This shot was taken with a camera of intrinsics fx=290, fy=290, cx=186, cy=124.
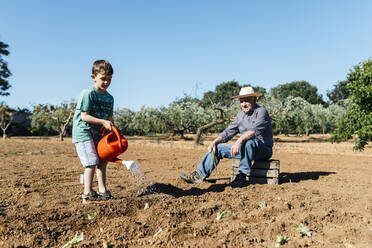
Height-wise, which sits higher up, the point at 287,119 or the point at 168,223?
the point at 287,119

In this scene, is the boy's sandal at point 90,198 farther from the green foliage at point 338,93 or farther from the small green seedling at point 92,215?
the green foliage at point 338,93

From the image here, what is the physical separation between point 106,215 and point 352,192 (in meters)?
3.45

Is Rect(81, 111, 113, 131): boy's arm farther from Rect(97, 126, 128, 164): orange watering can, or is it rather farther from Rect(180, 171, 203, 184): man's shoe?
Rect(180, 171, 203, 184): man's shoe

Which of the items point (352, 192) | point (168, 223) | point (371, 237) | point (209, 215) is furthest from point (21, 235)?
point (352, 192)

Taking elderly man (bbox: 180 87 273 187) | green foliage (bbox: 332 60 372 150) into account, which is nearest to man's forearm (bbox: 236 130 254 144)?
elderly man (bbox: 180 87 273 187)

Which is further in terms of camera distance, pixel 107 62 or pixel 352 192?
pixel 352 192

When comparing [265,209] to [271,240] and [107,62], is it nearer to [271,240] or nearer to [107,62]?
[271,240]

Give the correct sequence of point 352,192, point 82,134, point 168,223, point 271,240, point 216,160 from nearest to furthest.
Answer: point 271,240
point 168,223
point 82,134
point 352,192
point 216,160

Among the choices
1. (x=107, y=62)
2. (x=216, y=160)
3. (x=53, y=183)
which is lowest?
(x=53, y=183)

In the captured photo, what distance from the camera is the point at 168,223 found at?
2785 millimetres

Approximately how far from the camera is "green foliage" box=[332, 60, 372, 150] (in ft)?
30.1

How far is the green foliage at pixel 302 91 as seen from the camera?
6362 cm

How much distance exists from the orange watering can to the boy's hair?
26.7 inches

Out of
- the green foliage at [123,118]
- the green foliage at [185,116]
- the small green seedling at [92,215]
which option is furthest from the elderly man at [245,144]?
the green foliage at [123,118]
